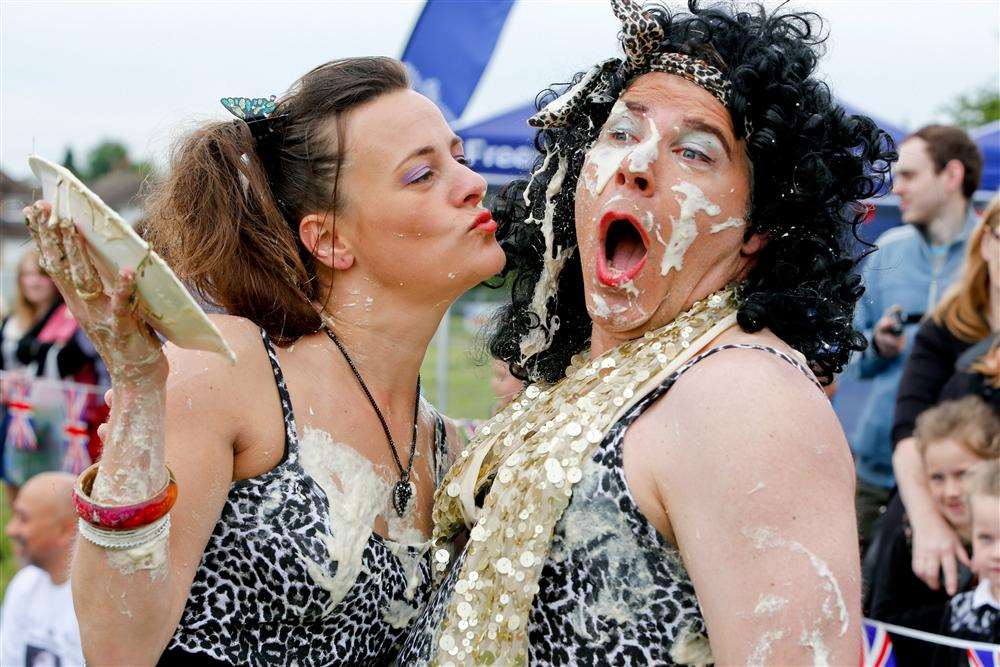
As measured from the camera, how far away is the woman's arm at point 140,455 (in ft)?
5.32

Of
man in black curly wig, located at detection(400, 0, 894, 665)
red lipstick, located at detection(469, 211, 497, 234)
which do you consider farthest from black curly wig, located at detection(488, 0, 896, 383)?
red lipstick, located at detection(469, 211, 497, 234)

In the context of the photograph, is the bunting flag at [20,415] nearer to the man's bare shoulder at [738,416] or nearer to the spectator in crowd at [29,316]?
the spectator in crowd at [29,316]

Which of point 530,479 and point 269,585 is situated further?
point 269,585

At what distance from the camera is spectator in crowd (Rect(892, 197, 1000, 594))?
159 inches

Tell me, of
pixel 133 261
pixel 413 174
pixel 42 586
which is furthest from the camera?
pixel 42 586

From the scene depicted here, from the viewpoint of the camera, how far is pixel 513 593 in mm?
Answer: 1988

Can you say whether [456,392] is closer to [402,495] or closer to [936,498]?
[936,498]

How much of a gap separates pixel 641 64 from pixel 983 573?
235 centimetres

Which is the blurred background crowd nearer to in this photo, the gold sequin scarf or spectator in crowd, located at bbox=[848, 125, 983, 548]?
spectator in crowd, located at bbox=[848, 125, 983, 548]

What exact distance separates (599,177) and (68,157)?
1.66m

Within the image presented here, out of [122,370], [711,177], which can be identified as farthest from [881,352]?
[122,370]

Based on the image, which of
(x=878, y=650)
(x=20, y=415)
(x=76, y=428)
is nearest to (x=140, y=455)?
(x=878, y=650)

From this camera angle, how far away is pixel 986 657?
3.29 metres

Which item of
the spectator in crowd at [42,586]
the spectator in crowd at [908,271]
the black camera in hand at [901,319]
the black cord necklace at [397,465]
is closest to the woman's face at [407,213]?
the black cord necklace at [397,465]
